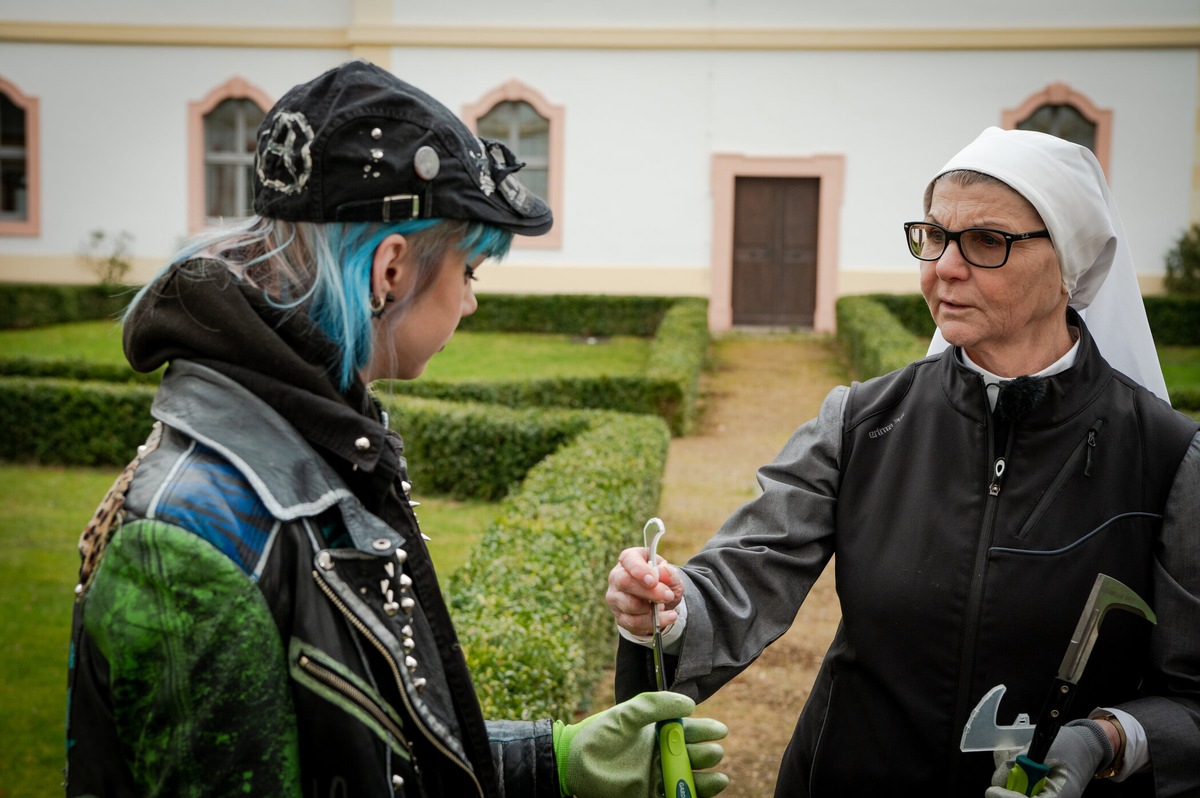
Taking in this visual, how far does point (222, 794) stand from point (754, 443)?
955 centimetres

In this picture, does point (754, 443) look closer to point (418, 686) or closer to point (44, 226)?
point (418, 686)

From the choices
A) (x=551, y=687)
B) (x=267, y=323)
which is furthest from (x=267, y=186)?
(x=551, y=687)

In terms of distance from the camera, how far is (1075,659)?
1758mm

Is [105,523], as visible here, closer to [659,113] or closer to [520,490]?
[520,490]

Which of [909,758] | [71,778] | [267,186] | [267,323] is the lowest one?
[909,758]

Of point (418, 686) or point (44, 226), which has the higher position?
point (44, 226)

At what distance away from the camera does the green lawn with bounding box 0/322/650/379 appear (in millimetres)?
13742

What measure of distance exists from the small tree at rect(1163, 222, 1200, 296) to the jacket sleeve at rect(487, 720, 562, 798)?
18.0 m

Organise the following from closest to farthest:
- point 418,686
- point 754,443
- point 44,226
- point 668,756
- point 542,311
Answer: point 418,686
point 668,756
point 754,443
point 542,311
point 44,226

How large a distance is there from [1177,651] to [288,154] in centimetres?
154

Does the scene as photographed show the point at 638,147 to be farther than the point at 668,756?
Yes

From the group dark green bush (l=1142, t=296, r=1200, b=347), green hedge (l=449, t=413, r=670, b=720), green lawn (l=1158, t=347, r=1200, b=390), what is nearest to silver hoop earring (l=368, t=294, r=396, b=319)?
green hedge (l=449, t=413, r=670, b=720)

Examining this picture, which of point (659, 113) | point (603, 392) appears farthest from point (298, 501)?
point (659, 113)

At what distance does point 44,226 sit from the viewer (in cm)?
1925
